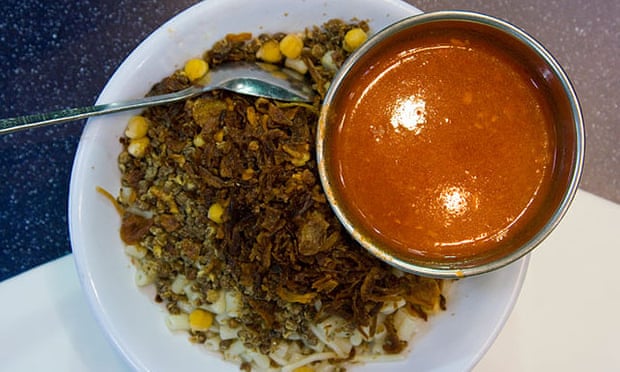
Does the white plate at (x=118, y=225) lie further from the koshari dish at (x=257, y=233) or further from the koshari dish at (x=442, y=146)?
the koshari dish at (x=442, y=146)

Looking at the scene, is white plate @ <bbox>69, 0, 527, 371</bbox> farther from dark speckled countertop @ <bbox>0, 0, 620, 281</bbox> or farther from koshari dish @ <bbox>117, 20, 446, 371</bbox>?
dark speckled countertop @ <bbox>0, 0, 620, 281</bbox>

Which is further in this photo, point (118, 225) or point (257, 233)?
point (118, 225)

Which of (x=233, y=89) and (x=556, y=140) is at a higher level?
(x=556, y=140)

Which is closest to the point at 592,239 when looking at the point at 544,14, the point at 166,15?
the point at 544,14

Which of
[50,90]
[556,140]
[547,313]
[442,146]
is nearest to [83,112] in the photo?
[50,90]

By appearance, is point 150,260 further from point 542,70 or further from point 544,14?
point 544,14

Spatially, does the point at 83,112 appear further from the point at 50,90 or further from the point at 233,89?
the point at 50,90
